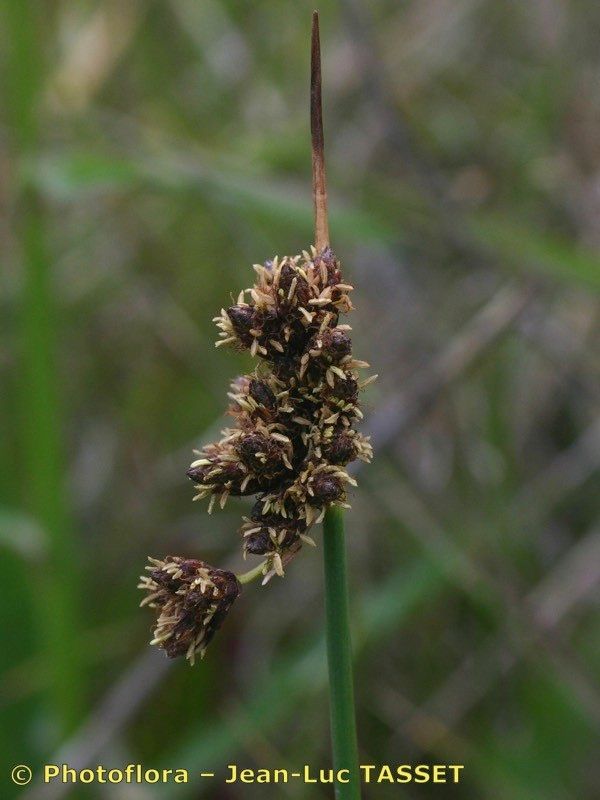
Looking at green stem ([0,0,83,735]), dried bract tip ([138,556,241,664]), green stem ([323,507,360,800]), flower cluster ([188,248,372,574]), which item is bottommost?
green stem ([323,507,360,800])

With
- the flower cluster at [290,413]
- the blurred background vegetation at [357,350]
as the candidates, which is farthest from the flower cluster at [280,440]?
the blurred background vegetation at [357,350]

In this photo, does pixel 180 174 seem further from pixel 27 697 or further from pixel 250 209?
pixel 27 697

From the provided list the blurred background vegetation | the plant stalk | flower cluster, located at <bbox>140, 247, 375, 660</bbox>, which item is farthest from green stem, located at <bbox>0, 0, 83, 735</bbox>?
the plant stalk

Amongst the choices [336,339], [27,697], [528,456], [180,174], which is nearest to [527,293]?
[528,456]

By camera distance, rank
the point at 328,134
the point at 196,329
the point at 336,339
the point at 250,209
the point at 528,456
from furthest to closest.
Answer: the point at 328,134, the point at 196,329, the point at 528,456, the point at 250,209, the point at 336,339

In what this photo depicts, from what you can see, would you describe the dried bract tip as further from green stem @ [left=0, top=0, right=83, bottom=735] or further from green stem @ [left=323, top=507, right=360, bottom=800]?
green stem @ [left=0, top=0, right=83, bottom=735]

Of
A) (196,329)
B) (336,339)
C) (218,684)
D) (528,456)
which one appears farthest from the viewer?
(196,329)

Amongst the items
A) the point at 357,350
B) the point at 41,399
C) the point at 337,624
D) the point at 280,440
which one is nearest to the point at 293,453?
the point at 280,440
